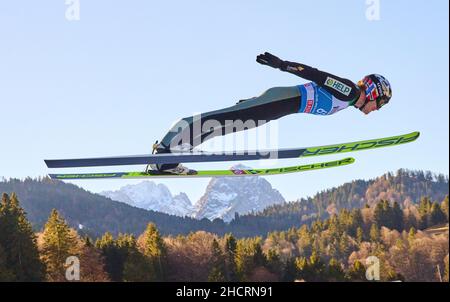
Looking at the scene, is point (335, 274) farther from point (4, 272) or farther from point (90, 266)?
point (4, 272)

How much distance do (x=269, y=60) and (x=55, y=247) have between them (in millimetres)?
35809

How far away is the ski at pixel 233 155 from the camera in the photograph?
10539 millimetres

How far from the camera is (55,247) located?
4291 centimetres

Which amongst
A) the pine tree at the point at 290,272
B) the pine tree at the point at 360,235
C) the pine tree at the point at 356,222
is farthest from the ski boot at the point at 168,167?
the pine tree at the point at 356,222

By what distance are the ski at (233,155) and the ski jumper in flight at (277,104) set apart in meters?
0.22

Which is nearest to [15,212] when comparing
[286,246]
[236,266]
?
[236,266]

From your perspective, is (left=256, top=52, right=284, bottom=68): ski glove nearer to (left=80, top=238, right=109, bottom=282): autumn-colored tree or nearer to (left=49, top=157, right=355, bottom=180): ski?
(left=49, top=157, right=355, bottom=180): ski

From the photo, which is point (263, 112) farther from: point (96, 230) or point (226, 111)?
point (96, 230)

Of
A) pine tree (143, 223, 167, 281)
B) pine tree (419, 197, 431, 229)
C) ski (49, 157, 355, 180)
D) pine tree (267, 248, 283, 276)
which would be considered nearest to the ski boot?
ski (49, 157, 355, 180)

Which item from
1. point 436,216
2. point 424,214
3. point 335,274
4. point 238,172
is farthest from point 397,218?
point 238,172

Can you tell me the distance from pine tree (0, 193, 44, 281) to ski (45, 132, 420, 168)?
28024 mm

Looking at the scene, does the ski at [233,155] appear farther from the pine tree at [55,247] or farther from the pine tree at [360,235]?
the pine tree at [360,235]

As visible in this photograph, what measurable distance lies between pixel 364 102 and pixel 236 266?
1935 inches
